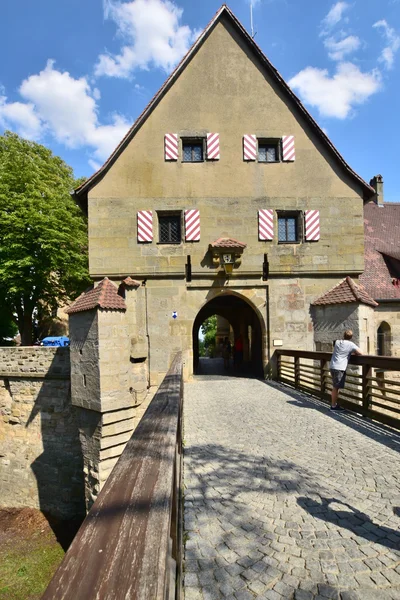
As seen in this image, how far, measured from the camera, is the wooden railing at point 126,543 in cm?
65

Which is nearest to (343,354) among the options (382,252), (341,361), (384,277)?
(341,361)

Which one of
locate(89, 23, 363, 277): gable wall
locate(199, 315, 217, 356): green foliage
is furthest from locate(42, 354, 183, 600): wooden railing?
locate(199, 315, 217, 356): green foliage

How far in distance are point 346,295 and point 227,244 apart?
395cm

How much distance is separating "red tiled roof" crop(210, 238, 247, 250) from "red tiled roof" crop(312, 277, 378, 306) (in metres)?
3.10

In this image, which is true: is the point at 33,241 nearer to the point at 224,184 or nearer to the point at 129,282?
the point at 129,282

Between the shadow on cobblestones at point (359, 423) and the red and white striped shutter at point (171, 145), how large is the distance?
8124mm

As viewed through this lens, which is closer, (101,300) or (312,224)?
(101,300)

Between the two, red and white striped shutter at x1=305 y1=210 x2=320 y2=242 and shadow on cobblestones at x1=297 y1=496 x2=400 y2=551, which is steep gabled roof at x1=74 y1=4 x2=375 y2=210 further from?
shadow on cobblestones at x1=297 y1=496 x2=400 y2=551

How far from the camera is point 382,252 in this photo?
15.3 metres

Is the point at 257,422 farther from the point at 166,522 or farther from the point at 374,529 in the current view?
the point at 166,522

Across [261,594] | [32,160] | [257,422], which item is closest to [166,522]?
[261,594]

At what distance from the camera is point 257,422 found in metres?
5.72

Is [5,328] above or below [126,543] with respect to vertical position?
below

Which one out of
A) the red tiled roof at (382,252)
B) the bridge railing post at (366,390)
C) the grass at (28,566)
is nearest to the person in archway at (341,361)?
the bridge railing post at (366,390)
